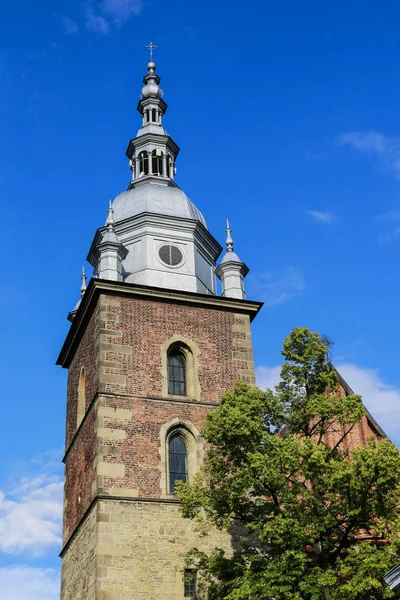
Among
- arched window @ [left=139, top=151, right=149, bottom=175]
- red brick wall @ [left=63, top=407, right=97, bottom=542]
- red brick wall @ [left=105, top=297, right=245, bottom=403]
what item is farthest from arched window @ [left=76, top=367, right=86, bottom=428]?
arched window @ [left=139, top=151, right=149, bottom=175]

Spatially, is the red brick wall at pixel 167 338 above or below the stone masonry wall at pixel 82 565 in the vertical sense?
above

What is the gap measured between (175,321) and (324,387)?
7.41 meters

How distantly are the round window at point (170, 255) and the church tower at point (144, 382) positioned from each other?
35 millimetres

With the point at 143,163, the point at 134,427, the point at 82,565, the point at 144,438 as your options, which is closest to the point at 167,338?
the point at 134,427

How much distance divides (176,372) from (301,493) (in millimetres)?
8152

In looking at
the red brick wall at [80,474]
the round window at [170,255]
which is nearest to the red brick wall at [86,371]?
the red brick wall at [80,474]

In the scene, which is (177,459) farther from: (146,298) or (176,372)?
(146,298)

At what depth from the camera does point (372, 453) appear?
1544 centimetres

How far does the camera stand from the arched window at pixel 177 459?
2194cm

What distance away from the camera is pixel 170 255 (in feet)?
87.1

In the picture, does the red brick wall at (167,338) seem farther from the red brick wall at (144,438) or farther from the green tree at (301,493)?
the green tree at (301,493)

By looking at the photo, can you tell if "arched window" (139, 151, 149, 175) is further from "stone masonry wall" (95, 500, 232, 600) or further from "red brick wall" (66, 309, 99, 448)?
"stone masonry wall" (95, 500, 232, 600)

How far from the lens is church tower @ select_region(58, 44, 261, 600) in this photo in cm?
2039

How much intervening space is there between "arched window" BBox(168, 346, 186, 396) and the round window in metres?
3.37
